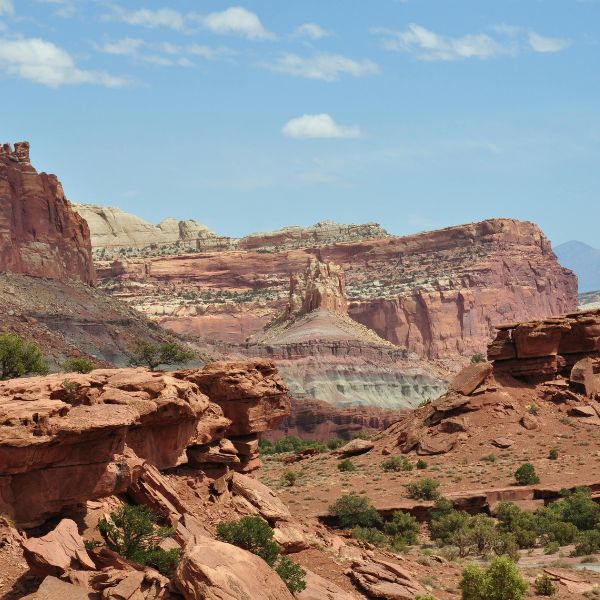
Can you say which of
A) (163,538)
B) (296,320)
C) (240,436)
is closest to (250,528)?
(163,538)

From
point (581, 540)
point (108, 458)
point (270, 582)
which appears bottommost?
point (581, 540)

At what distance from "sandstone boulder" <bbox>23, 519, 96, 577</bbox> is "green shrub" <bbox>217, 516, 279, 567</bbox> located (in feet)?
15.4

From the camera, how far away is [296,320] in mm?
177125

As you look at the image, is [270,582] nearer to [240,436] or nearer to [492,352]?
[240,436]

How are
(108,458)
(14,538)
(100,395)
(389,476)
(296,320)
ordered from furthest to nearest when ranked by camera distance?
(296,320) < (389,476) < (100,395) < (108,458) < (14,538)

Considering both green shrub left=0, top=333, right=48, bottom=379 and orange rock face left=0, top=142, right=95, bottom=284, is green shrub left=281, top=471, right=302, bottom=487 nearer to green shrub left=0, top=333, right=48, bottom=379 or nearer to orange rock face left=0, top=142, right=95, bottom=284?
green shrub left=0, top=333, right=48, bottom=379

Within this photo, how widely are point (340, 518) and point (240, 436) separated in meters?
10.6

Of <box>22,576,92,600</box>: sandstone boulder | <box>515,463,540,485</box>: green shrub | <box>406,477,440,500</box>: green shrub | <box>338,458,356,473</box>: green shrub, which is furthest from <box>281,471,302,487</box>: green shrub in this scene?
<box>22,576,92,600</box>: sandstone boulder

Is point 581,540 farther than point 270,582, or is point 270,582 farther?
point 581,540

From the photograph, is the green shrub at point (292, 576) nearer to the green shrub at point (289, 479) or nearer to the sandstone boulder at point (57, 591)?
the sandstone boulder at point (57, 591)

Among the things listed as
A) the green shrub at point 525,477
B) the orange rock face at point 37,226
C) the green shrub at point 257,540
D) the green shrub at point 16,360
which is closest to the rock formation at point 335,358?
the orange rock face at point 37,226

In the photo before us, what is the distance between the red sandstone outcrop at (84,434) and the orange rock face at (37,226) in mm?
107377

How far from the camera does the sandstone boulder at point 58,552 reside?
23.1m

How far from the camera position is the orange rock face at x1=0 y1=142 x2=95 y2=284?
13950 cm
